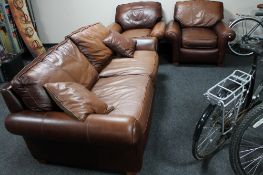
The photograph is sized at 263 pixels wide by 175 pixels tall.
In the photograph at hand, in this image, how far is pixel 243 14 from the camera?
376cm

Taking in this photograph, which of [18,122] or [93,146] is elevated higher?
[18,122]

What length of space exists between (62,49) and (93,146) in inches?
37.2

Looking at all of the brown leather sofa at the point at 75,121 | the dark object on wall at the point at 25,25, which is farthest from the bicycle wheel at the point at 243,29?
the dark object on wall at the point at 25,25

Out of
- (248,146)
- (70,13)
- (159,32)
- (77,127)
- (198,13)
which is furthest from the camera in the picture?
(70,13)

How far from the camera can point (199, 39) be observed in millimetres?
3264

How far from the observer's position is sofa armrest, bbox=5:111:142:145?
140cm

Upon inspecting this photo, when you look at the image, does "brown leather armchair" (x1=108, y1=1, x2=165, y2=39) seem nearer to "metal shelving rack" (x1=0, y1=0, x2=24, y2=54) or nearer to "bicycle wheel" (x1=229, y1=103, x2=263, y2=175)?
"metal shelving rack" (x1=0, y1=0, x2=24, y2=54)

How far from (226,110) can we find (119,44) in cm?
144

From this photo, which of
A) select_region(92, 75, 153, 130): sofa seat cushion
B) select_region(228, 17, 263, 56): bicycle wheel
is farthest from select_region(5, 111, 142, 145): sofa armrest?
select_region(228, 17, 263, 56): bicycle wheel

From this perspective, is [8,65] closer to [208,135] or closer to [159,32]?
[159,32]

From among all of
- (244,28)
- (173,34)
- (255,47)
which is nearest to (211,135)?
(255,47)

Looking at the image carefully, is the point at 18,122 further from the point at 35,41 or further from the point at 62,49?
the point at 35,41

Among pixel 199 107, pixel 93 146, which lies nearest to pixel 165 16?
pixel 199 107

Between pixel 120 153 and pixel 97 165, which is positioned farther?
pixel 97 165
